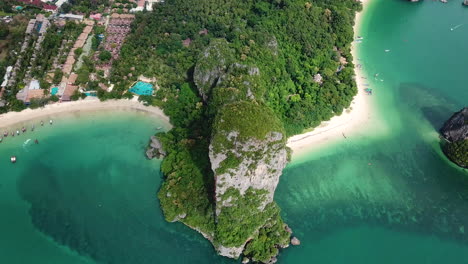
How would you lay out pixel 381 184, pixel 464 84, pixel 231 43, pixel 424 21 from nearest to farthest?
pixel 381 184
pixel 231 43
pixel 464 84
pixel 424 21

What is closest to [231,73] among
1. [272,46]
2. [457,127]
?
[272,46]

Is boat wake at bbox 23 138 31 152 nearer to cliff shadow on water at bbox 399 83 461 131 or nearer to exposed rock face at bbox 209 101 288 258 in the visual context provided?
exposed rock face at bbox 209 101 288 258

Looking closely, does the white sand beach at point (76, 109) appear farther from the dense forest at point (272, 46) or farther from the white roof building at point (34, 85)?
the white roof building at point (34, 85)

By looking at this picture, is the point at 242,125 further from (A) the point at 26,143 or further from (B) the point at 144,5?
(B) the point at 144,5

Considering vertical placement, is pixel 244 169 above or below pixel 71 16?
above

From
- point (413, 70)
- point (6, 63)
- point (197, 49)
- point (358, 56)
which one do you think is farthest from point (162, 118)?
point (413, 70)

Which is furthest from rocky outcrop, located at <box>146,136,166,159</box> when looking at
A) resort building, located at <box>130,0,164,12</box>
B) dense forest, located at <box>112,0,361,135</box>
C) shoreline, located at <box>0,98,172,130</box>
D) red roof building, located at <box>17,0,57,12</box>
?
red roof building, located at <box>17,0,57,12</box>

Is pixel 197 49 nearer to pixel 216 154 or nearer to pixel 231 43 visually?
pixel 231 43
